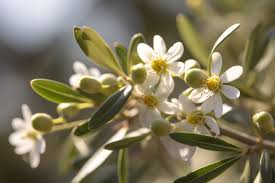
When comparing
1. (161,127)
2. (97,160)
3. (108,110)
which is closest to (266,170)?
(161,127)

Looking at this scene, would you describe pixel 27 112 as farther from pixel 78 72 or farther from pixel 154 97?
pixel 154 97

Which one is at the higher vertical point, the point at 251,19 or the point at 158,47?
the point at 158,47

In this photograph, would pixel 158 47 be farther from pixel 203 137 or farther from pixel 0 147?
pixel 0 147

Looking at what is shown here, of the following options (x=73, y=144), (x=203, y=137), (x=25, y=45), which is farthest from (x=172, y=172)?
(x=25, y=45)

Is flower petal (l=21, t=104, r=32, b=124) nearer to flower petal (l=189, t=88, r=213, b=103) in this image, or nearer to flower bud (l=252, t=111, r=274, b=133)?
flower petal (l=189, t=88, r=213, b=103)

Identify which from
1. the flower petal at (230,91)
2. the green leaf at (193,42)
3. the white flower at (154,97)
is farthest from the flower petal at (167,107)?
the green leaf at (193,42)
